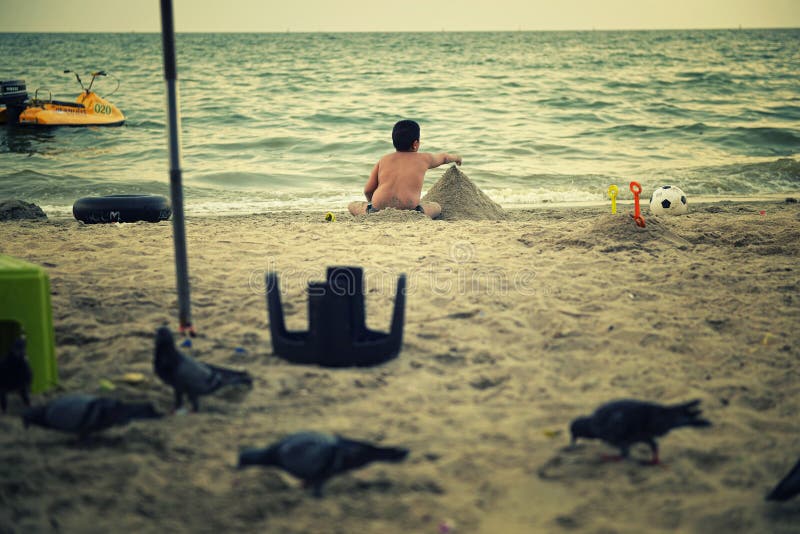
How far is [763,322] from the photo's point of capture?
338 centimetres

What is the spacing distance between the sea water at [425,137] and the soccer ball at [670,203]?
7.54 feet

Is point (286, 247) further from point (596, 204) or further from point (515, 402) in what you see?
point (596, 204)

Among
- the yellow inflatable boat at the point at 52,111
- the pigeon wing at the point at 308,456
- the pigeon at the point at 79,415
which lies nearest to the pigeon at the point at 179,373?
the pigeon at the point at 79,415

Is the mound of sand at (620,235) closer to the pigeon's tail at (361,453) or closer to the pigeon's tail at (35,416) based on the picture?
the pigeon's tail at (361,453)

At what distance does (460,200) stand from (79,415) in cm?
495

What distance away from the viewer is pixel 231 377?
2.50 meters

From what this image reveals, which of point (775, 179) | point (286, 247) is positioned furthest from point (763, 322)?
point (775, 179)

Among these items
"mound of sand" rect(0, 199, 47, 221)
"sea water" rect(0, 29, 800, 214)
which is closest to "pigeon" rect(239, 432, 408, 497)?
"mound of sand" rect(0, 199, 47, 221)

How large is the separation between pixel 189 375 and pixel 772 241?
15.0 feet

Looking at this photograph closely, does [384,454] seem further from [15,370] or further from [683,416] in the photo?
[15,370]

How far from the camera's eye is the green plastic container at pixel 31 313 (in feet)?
7.84

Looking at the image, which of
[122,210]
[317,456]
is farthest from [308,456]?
[122,210]

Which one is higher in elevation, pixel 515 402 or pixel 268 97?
pixel 268 97

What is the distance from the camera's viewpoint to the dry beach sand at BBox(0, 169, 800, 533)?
6.15 feet
